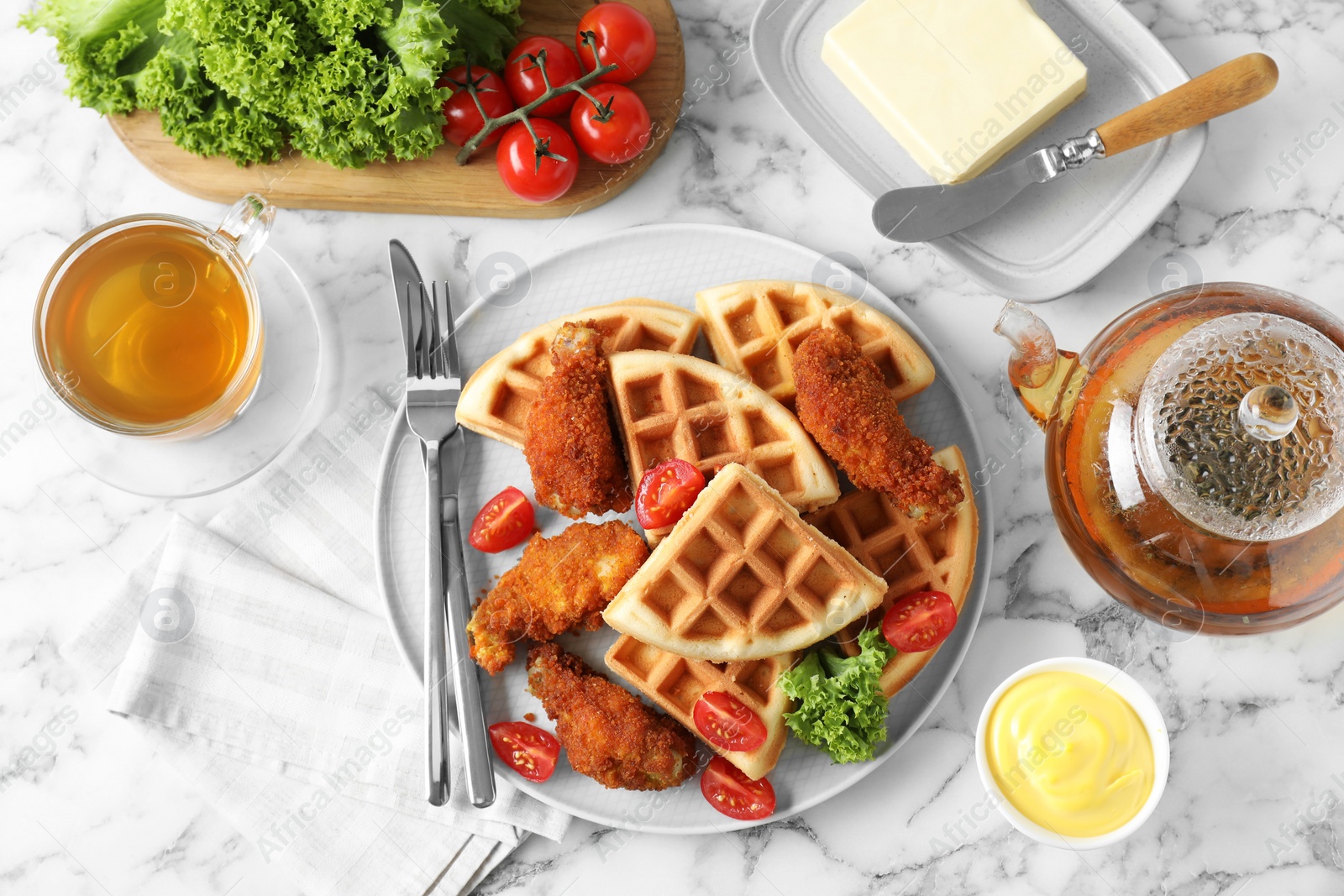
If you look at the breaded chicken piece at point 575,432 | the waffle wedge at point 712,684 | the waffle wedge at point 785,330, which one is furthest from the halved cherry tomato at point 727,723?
the waffle wedge at point 785,330

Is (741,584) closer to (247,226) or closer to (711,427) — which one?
(711,427)

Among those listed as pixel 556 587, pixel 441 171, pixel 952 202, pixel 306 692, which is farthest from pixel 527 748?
pixel 952 202

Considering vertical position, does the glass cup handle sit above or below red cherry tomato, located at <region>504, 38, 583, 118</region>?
below

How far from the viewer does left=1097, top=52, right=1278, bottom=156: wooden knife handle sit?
2.72m

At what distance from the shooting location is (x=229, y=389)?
8.80ft

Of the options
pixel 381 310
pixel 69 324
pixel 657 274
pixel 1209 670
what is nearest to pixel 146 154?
pixel 69 324

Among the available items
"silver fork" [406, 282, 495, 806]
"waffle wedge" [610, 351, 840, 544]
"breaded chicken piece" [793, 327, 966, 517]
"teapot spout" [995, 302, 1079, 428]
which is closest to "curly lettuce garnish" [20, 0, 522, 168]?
"silver fork" [406, 282, 495, 806]

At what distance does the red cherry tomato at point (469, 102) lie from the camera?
2855 mm

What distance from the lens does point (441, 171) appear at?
2986mm

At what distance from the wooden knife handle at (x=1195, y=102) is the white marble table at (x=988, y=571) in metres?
0.34

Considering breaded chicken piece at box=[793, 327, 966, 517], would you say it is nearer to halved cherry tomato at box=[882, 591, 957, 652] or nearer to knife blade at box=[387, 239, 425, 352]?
halved cherry tomato at box=[882, 591, 957, 652]

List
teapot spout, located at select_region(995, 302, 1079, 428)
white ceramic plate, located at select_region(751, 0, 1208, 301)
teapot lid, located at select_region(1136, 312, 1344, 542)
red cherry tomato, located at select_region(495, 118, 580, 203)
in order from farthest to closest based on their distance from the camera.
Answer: white ceramic plate, located at select_region(751, 0, 1208, 301) → red cherry tomato, located at select_region(495, 118, 580, 203) → teapot spout, located at select_region(995, 302, 1079, 428) → teapot lid, located at select_region(1136, 312, 1344, 542)

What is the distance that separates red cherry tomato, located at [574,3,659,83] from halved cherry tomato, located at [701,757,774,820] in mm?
2123

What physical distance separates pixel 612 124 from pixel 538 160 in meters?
0.25
